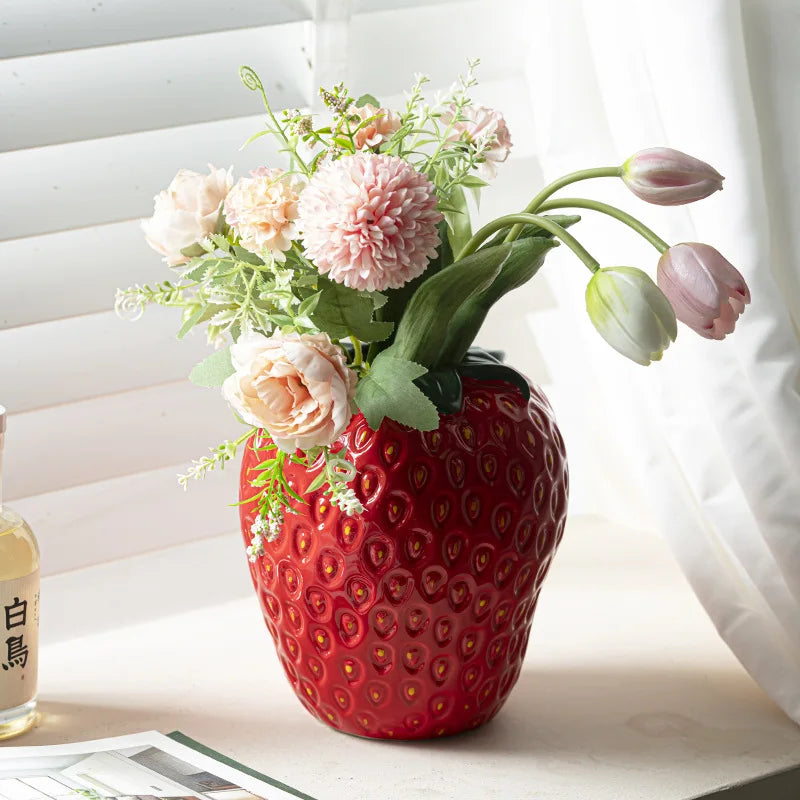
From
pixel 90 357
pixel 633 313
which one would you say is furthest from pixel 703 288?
pixel 90 357

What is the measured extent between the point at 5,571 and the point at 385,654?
0.32 meters

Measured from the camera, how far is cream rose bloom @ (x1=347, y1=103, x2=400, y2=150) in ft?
2.89

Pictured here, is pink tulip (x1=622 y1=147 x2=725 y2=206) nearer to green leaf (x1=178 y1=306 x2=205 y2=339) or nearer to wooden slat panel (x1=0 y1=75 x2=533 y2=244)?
green leaf (x1=178 y1=306 x2=205 y2=339)

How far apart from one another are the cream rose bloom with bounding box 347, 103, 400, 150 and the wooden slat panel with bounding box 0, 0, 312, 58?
337 millimetres

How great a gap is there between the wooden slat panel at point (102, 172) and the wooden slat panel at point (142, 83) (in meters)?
0.04

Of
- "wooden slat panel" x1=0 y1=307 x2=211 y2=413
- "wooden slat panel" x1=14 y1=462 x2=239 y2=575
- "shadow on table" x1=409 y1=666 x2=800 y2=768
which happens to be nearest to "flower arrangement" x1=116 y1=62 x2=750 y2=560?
"shadow on table" x1=409 y1=666 x2=800 y2=768

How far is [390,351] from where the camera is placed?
864mm

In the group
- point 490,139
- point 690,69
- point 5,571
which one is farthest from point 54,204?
point 690,69

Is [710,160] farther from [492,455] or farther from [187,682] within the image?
[187,682]

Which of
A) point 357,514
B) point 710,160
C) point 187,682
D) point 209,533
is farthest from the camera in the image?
point 209,533

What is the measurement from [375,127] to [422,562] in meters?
0.33

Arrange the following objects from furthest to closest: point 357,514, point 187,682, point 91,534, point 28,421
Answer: point 91,534, point 28,421, point 187,682, point 357,514

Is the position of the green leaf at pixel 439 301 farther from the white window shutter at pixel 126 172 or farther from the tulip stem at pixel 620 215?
the white window shutter at pixel 126 172

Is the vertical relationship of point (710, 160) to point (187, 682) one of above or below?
above
